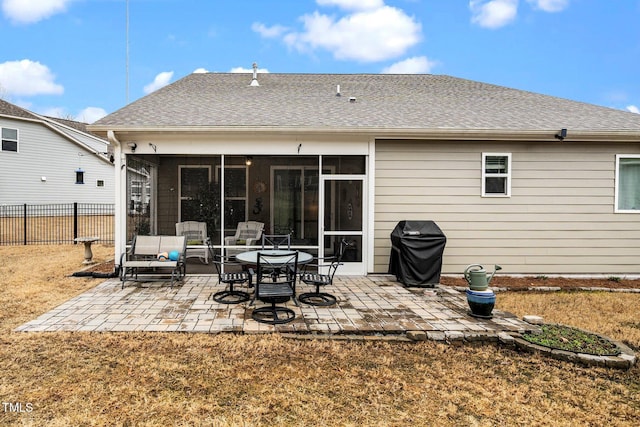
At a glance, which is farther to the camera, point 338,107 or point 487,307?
point 338,107

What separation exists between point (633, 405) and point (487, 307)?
5.78 feet

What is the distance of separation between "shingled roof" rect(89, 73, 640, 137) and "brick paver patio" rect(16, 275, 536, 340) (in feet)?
9.35

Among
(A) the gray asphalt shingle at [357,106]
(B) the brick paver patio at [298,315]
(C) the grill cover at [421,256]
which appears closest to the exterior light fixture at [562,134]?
(A) the gray asphalt shingle at [357,106]

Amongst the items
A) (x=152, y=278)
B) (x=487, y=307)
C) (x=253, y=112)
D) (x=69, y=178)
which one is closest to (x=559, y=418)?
(x=487, y=307)

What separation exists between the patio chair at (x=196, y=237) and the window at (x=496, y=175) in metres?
5.52

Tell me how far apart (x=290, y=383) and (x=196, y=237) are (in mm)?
5635

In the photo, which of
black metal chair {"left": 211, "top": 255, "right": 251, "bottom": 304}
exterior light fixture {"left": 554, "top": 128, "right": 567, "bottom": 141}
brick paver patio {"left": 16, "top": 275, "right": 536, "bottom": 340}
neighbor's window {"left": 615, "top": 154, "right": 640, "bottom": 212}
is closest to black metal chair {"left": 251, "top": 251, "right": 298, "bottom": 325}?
brick paver patio {"left": 16, "top": 275, "right": 536, "bottom": 340}

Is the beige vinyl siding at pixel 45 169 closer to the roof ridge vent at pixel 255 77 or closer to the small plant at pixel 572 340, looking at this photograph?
the roof ridge vent at pixel 255 77

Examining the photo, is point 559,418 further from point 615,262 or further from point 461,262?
point 615,262

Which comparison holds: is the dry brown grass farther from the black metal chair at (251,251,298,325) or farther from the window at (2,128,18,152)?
the window at (2,128,18,152)

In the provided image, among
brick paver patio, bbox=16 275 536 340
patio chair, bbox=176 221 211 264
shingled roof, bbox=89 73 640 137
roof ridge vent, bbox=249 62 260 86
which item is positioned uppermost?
roof ridge vent, bbox=249 62 260 86

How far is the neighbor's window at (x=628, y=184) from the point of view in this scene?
7207 millimetres

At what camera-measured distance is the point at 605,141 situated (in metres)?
7.04

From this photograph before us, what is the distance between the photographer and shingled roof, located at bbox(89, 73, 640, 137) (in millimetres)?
6785
